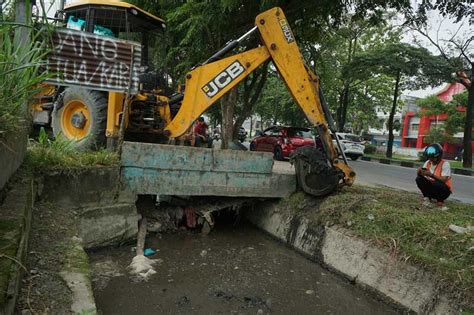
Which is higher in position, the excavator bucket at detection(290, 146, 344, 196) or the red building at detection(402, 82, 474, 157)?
the red building at detection(402, 82, 474, 157)

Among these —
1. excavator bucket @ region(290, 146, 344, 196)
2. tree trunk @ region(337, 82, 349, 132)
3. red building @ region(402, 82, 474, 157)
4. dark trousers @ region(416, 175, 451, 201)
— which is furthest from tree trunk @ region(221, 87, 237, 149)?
red building @ region(402, 82, 474, 157)

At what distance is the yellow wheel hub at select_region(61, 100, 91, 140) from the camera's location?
7039mm

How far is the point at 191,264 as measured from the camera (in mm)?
5488

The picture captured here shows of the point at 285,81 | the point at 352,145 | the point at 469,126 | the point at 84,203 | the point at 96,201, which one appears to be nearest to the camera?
the point at 84,203

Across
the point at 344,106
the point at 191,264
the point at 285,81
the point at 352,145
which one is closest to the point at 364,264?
the point at 191,264

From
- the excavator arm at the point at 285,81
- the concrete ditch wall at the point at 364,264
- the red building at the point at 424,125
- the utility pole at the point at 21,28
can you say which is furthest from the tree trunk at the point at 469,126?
the utility pole at the point at 21,28

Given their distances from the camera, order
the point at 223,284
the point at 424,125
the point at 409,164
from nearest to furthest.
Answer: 1. the point at 223,284
2. the point at 409,164
3. the point at 424,125

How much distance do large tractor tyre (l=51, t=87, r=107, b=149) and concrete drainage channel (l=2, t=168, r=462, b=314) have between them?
1.18m

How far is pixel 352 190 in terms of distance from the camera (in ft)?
23.1

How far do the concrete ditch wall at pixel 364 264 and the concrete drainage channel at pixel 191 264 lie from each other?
0.5 inches

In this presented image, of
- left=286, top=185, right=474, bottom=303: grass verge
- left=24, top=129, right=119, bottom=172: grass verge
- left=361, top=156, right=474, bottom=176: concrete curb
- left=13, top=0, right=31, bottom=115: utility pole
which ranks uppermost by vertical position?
left=13, top=0, right=31, bottom=115: utility pole

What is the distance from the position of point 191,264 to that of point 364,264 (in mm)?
2184

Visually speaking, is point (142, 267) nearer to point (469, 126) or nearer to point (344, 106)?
point (469, 126)

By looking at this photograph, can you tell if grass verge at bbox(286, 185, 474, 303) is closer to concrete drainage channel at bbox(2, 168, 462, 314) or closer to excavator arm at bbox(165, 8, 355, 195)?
concrete drainage channel at bbox(2, 168, 462, 314)
